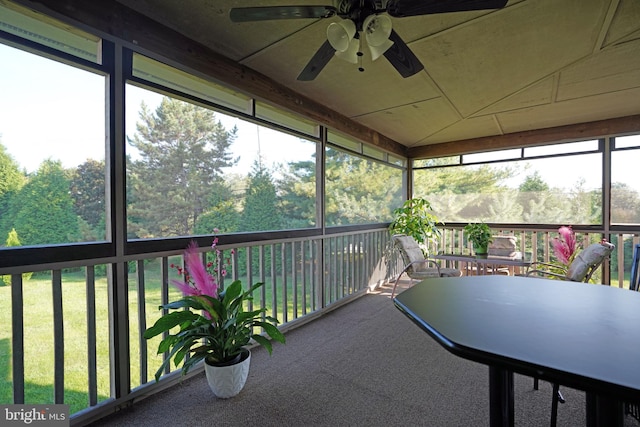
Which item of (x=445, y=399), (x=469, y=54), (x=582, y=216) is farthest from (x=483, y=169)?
(x=445, y=399)

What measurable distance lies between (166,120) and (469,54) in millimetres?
2704

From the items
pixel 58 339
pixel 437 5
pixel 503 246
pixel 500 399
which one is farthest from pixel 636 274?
pixel 58 339

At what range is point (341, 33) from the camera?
1607mm

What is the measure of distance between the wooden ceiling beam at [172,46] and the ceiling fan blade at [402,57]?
1417mm

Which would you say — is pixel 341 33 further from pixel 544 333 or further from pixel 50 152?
pixel 50 152

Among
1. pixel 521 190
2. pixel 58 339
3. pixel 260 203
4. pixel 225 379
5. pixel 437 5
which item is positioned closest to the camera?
pixel 437 5

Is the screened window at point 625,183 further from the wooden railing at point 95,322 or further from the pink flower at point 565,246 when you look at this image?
→ the wooden railing at point 95,322

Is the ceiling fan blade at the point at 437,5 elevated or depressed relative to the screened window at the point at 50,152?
elevated

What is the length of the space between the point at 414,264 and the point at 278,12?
139 inches

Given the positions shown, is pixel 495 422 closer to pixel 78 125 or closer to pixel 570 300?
pixel 570 300

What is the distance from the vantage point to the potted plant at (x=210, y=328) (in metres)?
1.93

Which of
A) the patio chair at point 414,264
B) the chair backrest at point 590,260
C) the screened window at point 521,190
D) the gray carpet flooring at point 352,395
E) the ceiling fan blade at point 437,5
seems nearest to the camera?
the ceiling fan blade at point 437,5

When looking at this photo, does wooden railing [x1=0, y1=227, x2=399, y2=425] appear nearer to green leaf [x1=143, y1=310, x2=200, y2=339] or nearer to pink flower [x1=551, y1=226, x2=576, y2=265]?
green leaf [x1=143, y1=310, x2=200, y2=339]

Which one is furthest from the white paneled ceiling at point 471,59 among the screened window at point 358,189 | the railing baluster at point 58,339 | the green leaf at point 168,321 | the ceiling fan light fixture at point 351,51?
the green leaf at point 168,321
